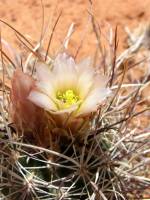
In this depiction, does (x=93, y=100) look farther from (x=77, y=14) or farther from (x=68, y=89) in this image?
(x=77, y=14)

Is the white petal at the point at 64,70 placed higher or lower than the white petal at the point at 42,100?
higher

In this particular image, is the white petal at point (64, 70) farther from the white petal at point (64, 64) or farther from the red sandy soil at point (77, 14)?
the red sandy soil at point (77, 14)

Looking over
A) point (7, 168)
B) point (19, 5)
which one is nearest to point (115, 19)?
point (19, 5)

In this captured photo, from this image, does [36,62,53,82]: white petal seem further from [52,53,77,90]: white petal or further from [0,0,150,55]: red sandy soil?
[0,0,150,55]: red sandy soil

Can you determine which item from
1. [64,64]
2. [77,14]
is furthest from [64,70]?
[77,14]

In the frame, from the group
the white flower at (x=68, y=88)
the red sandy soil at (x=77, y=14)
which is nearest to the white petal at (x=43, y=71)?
the white flower at (x=68, y=88)

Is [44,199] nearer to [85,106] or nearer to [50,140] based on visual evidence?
[50,140]
